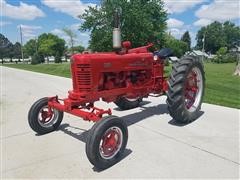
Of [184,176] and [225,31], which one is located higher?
[225,31]

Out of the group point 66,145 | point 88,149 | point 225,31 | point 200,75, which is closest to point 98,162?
point 88,149

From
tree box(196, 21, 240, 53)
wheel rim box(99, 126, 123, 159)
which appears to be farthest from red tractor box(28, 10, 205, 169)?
tree box(196, 21, 240, 53)

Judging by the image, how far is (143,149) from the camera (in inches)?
165

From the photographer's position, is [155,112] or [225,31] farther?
[225,31]

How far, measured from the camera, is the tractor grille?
14.1 ft

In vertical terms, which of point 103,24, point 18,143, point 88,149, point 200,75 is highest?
point 103,24

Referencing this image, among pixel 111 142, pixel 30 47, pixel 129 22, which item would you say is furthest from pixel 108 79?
pixel 30 47

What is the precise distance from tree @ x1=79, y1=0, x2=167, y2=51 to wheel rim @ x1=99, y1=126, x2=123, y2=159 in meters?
11.5

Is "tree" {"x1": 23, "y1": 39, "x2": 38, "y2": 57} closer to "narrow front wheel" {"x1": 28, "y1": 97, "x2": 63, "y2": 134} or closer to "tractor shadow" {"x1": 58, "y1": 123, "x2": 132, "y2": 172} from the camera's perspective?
"tractor shadow" {"x1": 58, "y1": 123, "x2": 132, "y2": 172}

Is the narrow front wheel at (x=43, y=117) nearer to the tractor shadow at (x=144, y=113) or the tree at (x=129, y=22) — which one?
the tractor shadow at (x=144, y=113)

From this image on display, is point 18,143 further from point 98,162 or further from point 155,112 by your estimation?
point 155,112

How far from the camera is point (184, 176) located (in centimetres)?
336

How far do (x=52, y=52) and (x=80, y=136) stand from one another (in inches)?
2576

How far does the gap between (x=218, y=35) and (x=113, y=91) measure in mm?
98003
